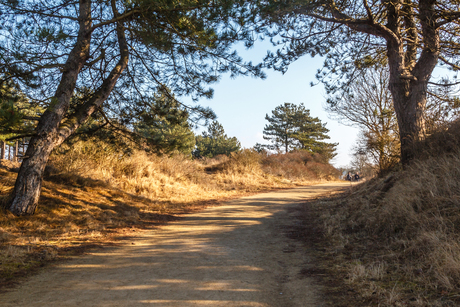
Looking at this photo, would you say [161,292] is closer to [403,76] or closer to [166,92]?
[166,92]

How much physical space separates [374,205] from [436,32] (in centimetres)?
531

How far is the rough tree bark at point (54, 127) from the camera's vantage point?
224 inches

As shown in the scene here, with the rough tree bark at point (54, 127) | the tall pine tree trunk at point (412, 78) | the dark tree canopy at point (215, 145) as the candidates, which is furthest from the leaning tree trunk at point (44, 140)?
the dark tree canopy at point (215, 145)

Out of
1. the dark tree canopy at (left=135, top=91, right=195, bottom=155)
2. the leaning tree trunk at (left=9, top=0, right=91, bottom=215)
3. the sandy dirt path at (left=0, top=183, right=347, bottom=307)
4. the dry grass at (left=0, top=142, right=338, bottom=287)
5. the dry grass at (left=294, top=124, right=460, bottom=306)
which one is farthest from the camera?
the dark tree canopy at (left=135, top=91, right=195, bottom=155)

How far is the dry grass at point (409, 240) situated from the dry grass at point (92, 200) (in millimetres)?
4365

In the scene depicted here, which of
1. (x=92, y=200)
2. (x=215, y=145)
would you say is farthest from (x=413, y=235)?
(x=215, y=145)

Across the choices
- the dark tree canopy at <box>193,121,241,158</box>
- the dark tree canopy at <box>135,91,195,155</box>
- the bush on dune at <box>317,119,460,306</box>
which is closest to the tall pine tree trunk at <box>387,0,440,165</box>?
the bush on dune at <box>317,119,460,306</box>

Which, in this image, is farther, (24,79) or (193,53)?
(193,53)

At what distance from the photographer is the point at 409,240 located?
4043mm

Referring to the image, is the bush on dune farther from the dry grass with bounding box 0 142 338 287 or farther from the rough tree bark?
the rough tree bark

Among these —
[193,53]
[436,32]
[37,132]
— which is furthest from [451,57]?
[37,132]

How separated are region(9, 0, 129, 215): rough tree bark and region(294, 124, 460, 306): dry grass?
542 cm

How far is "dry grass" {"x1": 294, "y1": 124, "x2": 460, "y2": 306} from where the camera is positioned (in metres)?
2.79

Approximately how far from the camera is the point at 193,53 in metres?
7.44
